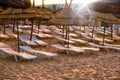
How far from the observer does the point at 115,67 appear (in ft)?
29.3

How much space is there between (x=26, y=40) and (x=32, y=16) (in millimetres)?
2436

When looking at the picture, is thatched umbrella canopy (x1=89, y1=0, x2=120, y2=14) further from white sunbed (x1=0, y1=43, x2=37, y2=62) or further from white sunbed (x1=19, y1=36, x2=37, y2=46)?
white sunbed (x1=19, y1=36, x2=37, y2=46)

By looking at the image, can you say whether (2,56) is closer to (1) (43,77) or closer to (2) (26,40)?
(1) (43,77)

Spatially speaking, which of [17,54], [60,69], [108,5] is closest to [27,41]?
[17,54]

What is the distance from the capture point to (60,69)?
8312 millimetres

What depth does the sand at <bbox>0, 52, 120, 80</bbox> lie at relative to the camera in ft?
23.9

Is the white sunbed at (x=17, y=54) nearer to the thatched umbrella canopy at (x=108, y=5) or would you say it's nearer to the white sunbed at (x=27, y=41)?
the white sunbed at (x=27, y=41)

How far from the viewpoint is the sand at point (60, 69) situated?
7277 millimetres

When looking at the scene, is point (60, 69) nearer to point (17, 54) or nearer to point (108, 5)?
point (17, 54)

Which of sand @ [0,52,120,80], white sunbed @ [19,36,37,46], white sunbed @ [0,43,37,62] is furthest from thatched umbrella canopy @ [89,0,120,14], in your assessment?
white sunbed @ [19,36,37,46]

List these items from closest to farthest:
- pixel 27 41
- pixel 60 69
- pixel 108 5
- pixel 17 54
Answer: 1. pixel 108 5
2. pixel 60 69
3. pixel 17 54
4. pixel 27 41

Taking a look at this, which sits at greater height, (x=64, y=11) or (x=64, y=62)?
(x=64, y=11)

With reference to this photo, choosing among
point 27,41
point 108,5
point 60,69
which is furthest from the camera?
point 27,41

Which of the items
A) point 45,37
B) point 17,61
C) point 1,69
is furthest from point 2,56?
point 45,37
